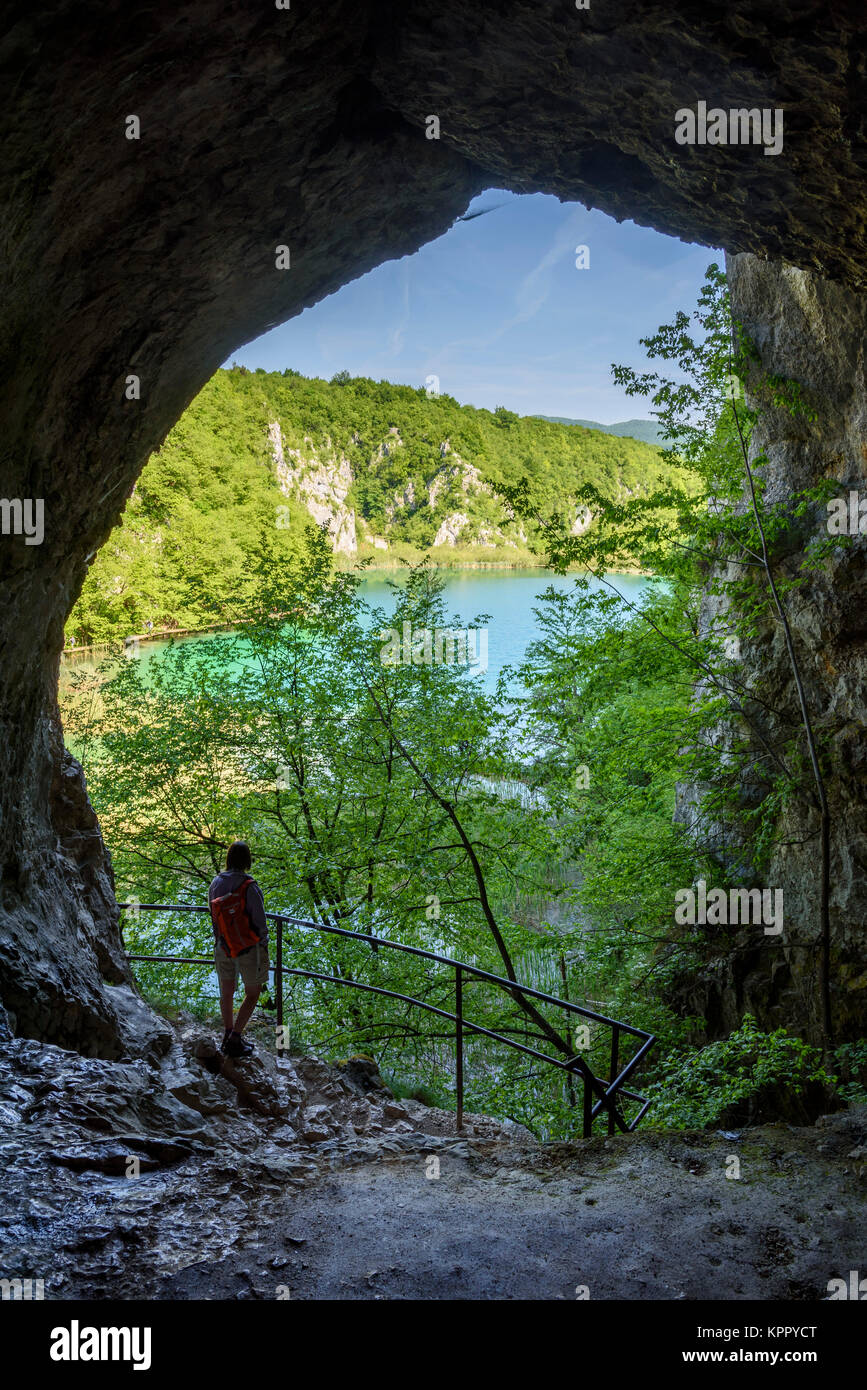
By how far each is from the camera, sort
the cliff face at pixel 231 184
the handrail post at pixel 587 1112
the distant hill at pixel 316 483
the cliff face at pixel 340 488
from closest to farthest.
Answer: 1. the cliff face at pixel 231 184
2. the handrail post at pixel 587 1112
3. the distant hill at pixel 316 483
4. the cliff face at pixel 340 488

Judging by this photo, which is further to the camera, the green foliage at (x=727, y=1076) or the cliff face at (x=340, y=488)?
the cliff face at (x=340, y=488)

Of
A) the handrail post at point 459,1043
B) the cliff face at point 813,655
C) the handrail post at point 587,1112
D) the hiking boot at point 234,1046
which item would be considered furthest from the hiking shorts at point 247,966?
the cliff face at point 813,655

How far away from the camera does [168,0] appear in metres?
3.77

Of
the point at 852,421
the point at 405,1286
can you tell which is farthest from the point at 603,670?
the point at 405,1286

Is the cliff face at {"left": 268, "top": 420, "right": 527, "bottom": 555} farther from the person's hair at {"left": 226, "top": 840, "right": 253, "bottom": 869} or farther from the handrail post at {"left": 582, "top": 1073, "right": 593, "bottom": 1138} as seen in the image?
the handrail post at {"left": 582, "top": 1073, "right": 593, "bottom": 1138}

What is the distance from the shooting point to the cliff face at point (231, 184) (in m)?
4.09

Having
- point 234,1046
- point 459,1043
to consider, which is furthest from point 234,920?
point 459,1043

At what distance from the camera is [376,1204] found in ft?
11.9

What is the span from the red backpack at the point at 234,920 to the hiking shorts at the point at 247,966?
0.08 metres

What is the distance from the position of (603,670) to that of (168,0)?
6541mm

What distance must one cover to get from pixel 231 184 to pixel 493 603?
62.1 meters

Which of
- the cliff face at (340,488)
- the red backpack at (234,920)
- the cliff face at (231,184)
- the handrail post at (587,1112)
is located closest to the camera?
the cliff face at (231,184)

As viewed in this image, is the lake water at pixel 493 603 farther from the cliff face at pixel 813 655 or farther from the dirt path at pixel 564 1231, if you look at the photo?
the dirt path at pixel 564 1231
